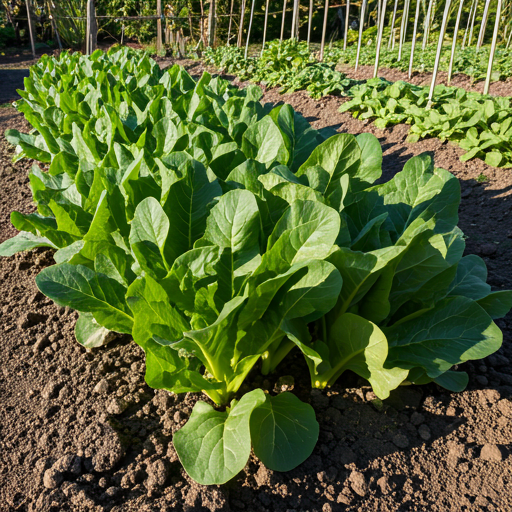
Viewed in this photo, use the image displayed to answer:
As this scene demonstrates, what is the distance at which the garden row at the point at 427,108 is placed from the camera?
4.56 metres

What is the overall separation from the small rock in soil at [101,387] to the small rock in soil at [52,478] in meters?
0.38

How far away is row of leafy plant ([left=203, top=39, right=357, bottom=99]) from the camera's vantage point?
23.9 feet

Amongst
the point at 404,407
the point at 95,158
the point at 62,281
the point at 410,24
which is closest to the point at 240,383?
the point at 404,407

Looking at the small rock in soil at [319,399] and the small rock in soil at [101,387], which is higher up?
the small rock in soil at [319,399]

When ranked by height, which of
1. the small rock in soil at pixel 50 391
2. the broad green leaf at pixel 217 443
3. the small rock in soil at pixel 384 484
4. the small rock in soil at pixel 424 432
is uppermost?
the broad green leaf at pixel 217 443

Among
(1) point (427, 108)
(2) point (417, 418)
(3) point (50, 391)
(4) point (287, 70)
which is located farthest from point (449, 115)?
(3) point (50, 391)

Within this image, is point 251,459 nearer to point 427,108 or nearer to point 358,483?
point 358,483

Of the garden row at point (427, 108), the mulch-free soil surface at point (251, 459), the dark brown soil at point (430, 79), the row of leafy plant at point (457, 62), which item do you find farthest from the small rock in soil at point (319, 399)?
the row of leafy plant at point (457, 62)

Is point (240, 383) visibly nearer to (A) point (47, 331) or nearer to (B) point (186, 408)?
(B) point (186, 408)

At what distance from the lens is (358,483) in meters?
1.49

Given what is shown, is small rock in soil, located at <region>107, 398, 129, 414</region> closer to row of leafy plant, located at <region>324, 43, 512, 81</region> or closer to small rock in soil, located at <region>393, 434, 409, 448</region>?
small rock in soil, located at <region>393, 434, 409, 448</region>

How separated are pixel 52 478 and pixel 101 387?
42cm

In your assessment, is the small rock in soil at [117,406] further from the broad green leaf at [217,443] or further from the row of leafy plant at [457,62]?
the row of leafy plant at [457,62]

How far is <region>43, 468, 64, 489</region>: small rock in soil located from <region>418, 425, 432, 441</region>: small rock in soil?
126 cm
